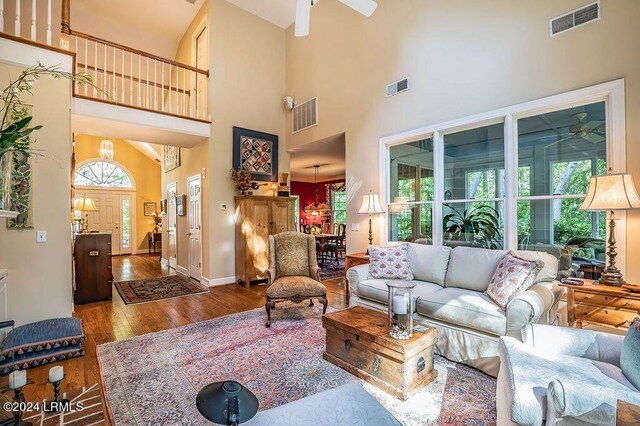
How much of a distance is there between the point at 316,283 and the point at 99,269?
3.43m

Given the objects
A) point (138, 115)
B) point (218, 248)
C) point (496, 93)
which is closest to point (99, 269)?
point (218, 248)

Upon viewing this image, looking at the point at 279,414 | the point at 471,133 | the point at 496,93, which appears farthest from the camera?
the point at 471,133

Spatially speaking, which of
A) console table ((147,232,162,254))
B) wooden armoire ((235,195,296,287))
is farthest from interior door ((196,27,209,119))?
console table ((147,232,162,254))

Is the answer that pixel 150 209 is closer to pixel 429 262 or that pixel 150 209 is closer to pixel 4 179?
pixel 4 179

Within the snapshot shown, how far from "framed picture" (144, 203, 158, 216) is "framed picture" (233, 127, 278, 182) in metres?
6.26

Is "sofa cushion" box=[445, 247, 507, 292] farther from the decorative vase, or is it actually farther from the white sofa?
the decorative vase

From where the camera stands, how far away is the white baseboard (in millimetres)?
5430

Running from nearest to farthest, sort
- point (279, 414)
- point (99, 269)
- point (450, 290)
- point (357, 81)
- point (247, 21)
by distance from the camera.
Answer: point (279, 414) → point (450, 290) → point (99, 269) → point (357, 81) → point (247, 21)

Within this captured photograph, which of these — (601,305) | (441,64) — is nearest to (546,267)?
(601,305)

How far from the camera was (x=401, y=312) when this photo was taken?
2.13m

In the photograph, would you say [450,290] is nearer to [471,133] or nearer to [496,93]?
[471,133]

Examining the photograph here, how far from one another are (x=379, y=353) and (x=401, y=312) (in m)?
0.34

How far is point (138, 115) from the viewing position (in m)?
4.82

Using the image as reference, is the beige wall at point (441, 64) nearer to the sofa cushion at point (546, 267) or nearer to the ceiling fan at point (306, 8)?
the sofa cushion at point (546, 267)
